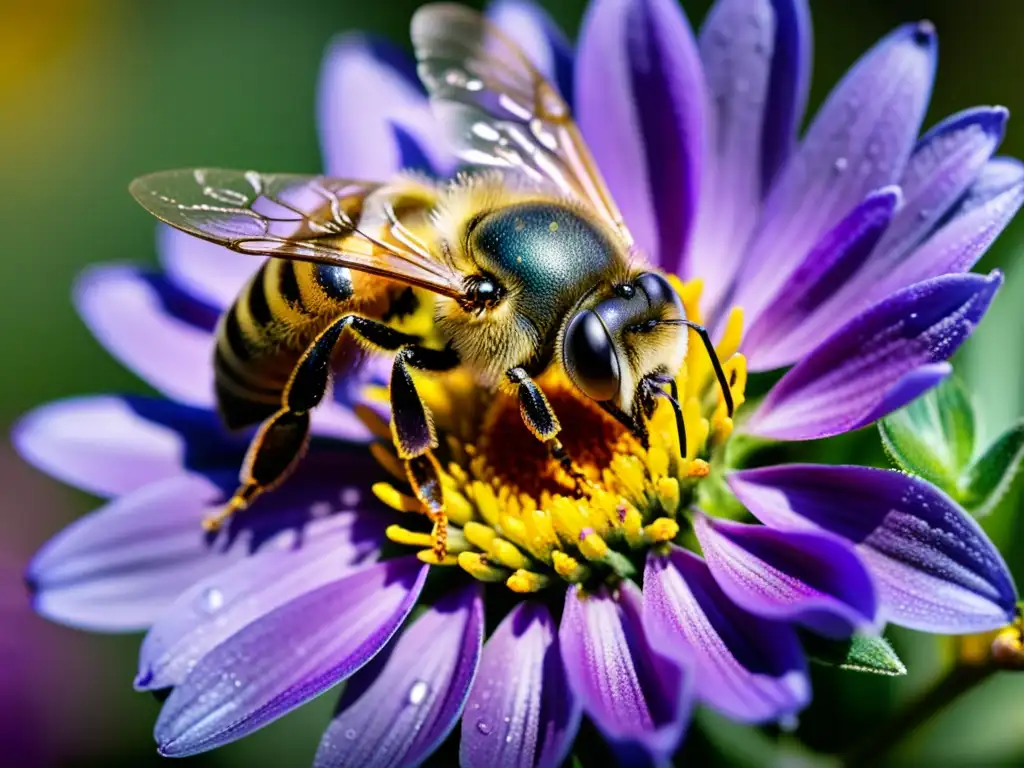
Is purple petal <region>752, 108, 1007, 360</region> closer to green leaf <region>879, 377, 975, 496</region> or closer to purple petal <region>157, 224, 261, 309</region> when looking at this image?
green leaf <region>879, 377, 975, 496</region>

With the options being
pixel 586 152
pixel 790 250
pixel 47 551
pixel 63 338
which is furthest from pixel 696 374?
pixel 63 338

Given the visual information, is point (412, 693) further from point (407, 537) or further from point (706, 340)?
point (706, 340)

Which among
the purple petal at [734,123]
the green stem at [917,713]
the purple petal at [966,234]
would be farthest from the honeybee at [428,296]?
the green stem at [917,713]

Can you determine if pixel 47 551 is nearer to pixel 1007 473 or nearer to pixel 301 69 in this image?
pixel 1007 473

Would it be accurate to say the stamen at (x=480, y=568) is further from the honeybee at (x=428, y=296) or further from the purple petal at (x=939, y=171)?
the purple petal at (x=939, y=171)

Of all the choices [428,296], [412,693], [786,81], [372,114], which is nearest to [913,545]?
→ [412,693]

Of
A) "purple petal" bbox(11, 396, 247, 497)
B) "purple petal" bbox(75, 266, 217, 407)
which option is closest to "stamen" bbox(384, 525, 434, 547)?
"purple petal" bbox(11, 396, 247, 497)
